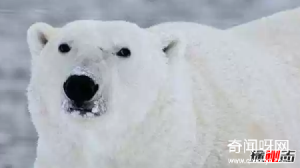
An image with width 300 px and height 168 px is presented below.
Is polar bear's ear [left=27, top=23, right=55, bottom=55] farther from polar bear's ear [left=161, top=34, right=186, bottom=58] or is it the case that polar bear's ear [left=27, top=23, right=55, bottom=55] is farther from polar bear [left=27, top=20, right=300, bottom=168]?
polar bear's ear [left=161, top=34, right=186, bottom=58]

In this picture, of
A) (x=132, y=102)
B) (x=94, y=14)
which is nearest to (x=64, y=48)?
(x=132, y=102)

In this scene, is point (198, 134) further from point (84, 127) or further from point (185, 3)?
point (185, 3)

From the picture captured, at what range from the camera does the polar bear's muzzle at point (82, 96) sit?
Answer: 1414 mm

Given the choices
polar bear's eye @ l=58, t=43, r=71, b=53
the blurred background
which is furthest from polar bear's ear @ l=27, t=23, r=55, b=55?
the blurred background

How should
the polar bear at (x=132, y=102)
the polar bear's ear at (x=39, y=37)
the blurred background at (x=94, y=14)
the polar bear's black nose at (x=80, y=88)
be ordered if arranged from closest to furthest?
1. the polar bear's black nose at (x=80, y=88)
2. the polar bear at (x=132, y=102)
3. the polar bear's ear at (x=39, y=37)
4. the blurred background at (x=94, y=14)

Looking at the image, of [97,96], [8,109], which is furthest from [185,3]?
[97,96]

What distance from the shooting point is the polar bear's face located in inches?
57.8

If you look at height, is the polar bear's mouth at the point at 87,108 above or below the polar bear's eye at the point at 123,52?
below

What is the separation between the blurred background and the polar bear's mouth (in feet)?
4.95

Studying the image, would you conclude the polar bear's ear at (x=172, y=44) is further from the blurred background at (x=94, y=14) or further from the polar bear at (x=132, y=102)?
the blurred background at (x=94, y=14)

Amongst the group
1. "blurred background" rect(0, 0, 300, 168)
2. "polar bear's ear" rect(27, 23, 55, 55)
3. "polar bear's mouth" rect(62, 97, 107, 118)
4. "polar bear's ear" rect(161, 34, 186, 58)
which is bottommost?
"polar bear's mouth" rect(62, 97, 107, 118)

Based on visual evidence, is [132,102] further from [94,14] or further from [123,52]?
[94,14]

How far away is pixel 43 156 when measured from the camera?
1721mm

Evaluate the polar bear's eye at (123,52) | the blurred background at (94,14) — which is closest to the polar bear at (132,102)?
the polar bear's eye at (123,52)
